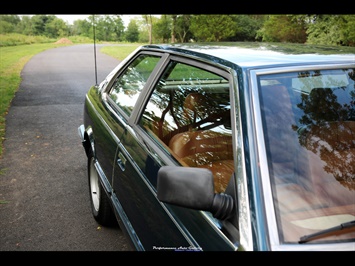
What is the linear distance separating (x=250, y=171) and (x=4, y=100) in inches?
364

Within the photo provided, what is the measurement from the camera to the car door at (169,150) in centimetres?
181

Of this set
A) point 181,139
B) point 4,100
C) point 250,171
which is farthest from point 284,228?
point 4,100

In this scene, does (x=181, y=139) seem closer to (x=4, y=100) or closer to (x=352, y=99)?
(x=352, y=99)

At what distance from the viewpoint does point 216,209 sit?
154 cm

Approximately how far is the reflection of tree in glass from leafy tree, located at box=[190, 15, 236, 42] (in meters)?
25.9

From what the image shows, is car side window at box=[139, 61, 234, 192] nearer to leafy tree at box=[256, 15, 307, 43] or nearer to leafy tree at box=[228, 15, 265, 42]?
leafy tree at box=[256, 15, 307, 43]

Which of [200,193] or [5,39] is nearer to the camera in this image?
[200,193]

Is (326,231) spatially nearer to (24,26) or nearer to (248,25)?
(248,25)

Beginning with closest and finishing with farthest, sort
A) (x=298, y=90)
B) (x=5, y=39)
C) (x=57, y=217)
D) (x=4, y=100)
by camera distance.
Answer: (x=298, y=90)
(x=57, y=217)
(x=4, y=100)
(x=5, y=39)

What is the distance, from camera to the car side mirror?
151 centimetres

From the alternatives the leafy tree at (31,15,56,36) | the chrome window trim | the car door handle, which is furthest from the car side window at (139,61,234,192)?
the leafy tree at (31,15,56,36)

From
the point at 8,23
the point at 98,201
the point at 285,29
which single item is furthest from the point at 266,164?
the point at 8,23

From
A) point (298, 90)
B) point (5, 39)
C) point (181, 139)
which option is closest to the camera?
point (298, 90)

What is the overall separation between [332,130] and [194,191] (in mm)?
836
